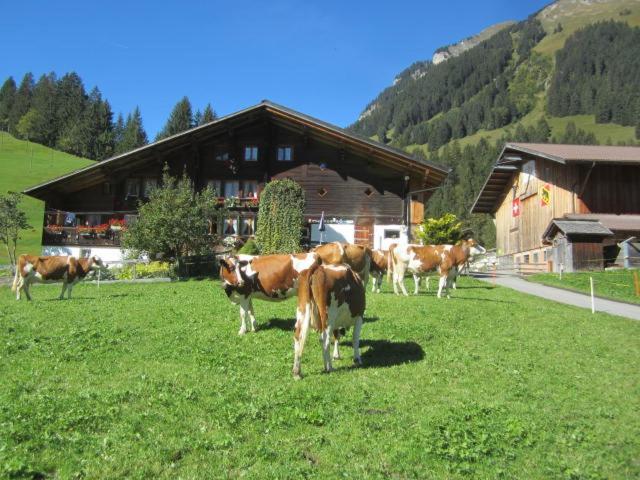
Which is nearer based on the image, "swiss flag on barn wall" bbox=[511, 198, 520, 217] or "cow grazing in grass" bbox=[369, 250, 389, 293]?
"cow grazing in grass" bbox=[369, 250, 389, 293]

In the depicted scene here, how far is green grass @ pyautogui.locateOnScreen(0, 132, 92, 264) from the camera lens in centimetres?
5644

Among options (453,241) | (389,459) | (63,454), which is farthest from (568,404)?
(453,241)

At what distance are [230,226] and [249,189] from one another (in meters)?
3.04

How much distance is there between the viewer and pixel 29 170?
81.9m

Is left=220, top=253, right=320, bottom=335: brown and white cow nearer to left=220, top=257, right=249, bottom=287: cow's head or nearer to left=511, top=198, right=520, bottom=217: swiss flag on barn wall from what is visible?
left=220, top=257, right=249, bottom=287: cow's head

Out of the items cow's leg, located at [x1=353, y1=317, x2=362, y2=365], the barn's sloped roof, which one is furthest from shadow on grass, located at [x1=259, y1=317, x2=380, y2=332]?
the barn's sloped roof

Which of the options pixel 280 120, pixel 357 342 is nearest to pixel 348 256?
pixel 357 342

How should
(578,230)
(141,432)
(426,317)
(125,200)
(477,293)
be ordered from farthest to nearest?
(125,200) → (578,230) → (477,293) → (426,317) → (141,432)

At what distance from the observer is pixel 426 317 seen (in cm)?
1390

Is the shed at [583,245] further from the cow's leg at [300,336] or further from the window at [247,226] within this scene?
A: the cow's leg at [300,336]

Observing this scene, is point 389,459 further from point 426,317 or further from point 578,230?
point 578,230

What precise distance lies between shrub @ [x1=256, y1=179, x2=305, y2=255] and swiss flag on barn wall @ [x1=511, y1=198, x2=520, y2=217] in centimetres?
2166

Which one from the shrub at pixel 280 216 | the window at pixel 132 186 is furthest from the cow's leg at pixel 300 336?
the window at pixel 132 186

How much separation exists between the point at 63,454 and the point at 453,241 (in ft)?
128
